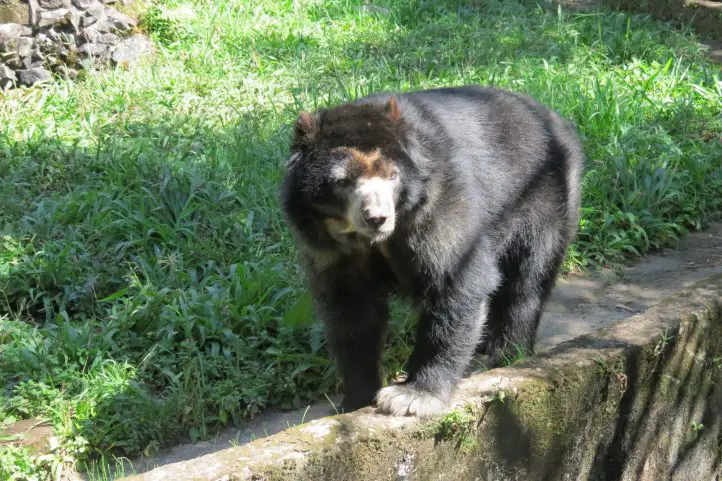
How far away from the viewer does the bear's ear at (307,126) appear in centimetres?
371

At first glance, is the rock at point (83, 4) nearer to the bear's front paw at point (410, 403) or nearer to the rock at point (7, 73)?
the rock at point (7, 73)

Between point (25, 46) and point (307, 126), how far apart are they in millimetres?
4754

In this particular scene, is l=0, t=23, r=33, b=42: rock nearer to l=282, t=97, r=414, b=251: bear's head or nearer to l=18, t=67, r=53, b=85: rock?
l=18, t=67, r=53, b=85: rock

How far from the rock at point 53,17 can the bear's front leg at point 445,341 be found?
5.28 meters

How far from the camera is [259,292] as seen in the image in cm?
507

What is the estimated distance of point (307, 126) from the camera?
371 centimetres

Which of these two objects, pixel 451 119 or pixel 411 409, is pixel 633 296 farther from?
pixel 411 409

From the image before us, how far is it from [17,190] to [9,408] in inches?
92.1

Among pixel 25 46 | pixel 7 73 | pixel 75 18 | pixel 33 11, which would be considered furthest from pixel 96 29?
pixel 7 73

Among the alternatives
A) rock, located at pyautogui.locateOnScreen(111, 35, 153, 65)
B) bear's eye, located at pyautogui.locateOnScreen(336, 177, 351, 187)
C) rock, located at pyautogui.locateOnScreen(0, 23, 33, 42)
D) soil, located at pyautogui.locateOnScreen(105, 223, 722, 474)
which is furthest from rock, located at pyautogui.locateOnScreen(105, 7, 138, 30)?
bear's eye, located at pyautogui.locateOnScreen(336, 177, 351, 187)

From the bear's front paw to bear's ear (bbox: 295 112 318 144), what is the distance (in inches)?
43.8

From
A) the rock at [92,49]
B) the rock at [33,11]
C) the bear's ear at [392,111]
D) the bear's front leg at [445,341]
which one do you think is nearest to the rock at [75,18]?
the rock at [92,49]

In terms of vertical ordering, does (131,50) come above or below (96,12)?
below

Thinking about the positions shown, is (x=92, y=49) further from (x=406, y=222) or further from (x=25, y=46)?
(x=406, y=222)
